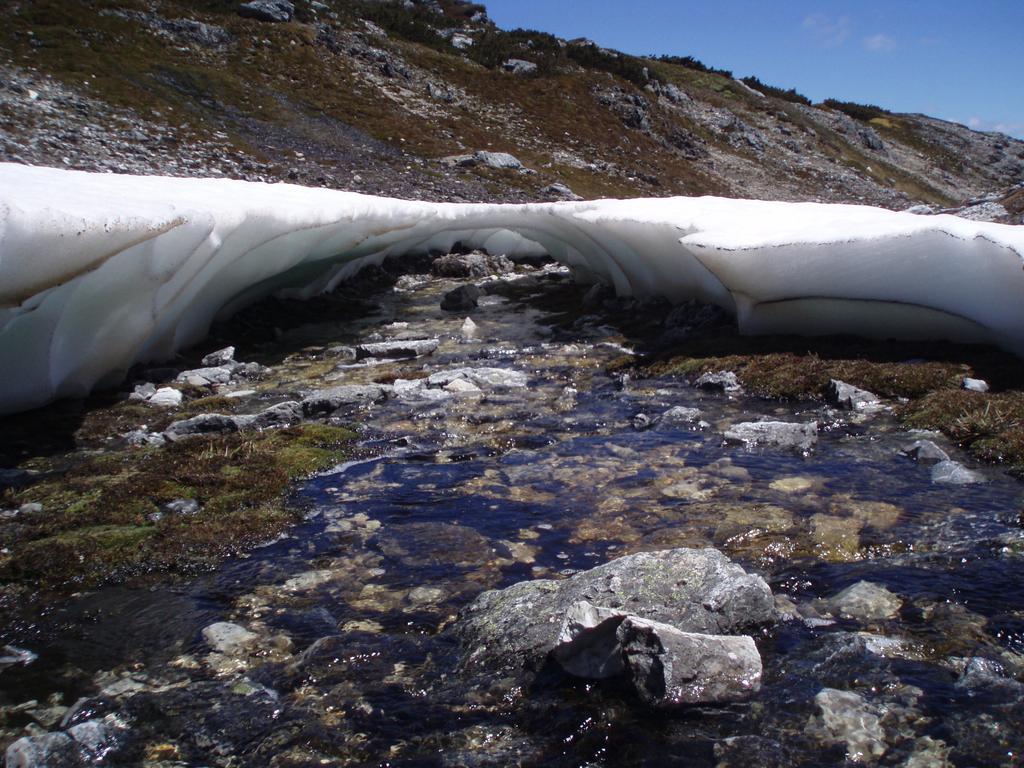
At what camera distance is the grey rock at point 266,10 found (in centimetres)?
4559

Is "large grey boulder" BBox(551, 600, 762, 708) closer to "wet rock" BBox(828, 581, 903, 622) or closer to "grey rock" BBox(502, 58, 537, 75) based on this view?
"wet rock" BBox(828, 581, 903, 622)

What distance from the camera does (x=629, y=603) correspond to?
149 inches

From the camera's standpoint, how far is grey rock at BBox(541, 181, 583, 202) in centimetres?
3432

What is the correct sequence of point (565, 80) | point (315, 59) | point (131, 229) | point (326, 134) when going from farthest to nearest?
point (565, 80)
point (315, 59)
point (326, 134)
point (131, 229)

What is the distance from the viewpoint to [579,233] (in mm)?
16375

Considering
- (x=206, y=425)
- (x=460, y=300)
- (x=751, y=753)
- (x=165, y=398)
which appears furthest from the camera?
(x=460, y=300)

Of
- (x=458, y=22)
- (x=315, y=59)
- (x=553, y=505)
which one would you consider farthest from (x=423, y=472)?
(x=458, y=22)

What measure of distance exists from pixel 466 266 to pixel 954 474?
16.8 meters

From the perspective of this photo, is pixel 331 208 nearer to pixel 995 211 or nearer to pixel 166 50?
pixel 995 211

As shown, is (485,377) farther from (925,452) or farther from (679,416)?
(925,452)

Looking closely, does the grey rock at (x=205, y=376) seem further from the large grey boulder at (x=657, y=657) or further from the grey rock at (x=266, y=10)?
the grey rock at (x=266, y=10)

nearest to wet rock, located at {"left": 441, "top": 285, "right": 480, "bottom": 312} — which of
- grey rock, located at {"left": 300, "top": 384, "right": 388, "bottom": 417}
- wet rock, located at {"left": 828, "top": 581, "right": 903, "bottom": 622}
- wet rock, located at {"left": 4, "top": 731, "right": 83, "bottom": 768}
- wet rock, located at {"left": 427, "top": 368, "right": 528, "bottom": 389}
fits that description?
wet rock, located at {"left": 427, "top": 368, "right": 528, "bottom": 389}

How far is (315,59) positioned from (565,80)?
55.4 feet

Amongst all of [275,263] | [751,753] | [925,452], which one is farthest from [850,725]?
[275,263]
